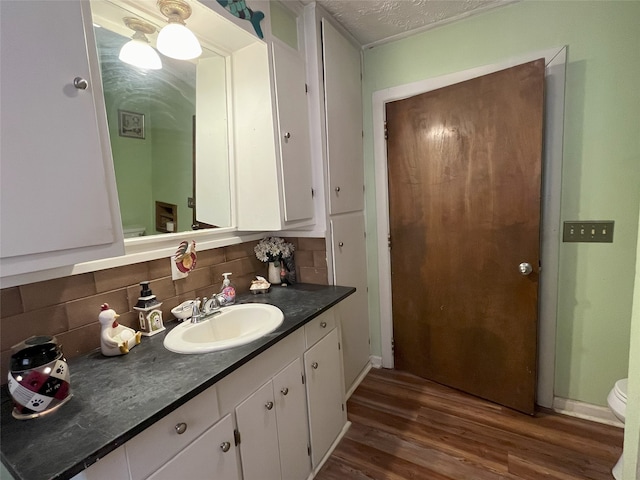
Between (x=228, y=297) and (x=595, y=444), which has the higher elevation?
(x=228, y=297)

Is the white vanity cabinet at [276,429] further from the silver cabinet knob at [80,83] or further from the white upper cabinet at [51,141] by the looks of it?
the silver cabinet knob at [80,83]

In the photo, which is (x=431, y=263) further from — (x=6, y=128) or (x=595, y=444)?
(x=6, y=128)

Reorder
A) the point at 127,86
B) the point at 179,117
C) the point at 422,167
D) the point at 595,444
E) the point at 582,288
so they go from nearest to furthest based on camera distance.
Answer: the point at 127,86 → the point at 179,117 → the point at 595,444 → the point at 582,288 → the point at 422,167

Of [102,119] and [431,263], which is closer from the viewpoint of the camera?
[102,119]

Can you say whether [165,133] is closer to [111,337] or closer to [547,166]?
[111,337]

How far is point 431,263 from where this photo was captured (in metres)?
2.03

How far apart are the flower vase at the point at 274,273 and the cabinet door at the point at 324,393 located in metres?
0.47

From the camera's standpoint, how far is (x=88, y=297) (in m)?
1.08

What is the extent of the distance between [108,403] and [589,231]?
87.5 inches

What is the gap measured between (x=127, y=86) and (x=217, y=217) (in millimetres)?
677

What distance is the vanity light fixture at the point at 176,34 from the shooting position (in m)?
1.16

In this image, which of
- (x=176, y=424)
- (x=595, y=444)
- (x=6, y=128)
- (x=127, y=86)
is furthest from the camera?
(x=595, y=444)

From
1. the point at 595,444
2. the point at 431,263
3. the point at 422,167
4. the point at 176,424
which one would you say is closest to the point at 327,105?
the point at 422,167

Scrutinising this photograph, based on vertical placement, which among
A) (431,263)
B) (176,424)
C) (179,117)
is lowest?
(176,424)
